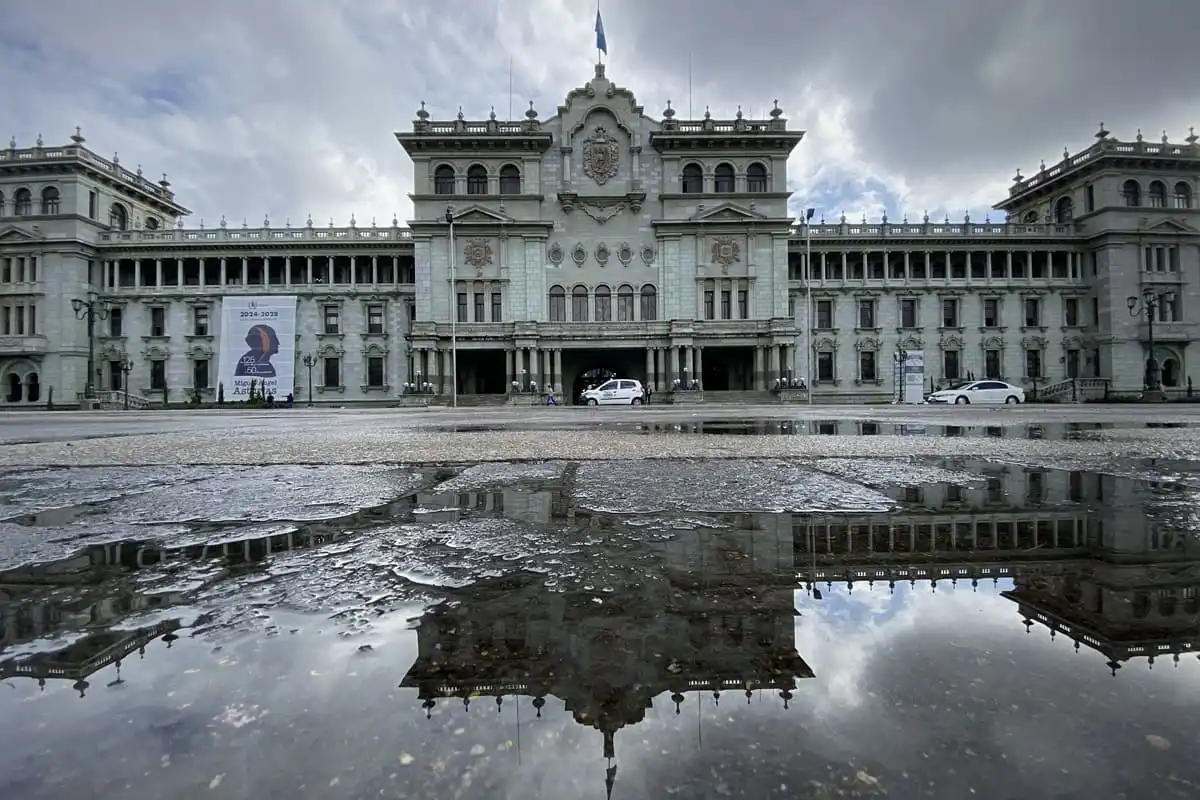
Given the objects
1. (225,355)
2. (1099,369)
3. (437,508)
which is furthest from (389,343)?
(1099,369)

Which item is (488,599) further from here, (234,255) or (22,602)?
(234,255)

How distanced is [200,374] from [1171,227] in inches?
2759

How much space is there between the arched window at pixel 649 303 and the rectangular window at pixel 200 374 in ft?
103

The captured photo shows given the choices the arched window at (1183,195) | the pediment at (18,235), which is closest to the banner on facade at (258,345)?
the pediment at (18,235)

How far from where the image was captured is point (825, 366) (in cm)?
4619

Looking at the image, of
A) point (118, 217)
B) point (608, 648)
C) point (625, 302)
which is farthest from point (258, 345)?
point (608, 648)

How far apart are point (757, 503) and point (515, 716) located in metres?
2.34

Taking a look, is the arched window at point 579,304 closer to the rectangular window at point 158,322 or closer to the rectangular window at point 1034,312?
the rectangular window at point 158,322

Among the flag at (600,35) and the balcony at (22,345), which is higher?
the flag at (600,35)

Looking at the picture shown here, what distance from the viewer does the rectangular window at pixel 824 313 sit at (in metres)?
46.3

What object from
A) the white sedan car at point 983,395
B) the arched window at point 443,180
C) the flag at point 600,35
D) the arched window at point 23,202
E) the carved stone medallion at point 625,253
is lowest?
the white sedan car at point 983,395

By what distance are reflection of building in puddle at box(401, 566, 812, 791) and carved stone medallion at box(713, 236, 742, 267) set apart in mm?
43150

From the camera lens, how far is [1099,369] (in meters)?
45.8

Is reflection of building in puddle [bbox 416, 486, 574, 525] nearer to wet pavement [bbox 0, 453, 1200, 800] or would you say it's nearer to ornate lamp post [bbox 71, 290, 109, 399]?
wet pavement [bbox 0, 453, 1200, 800]
